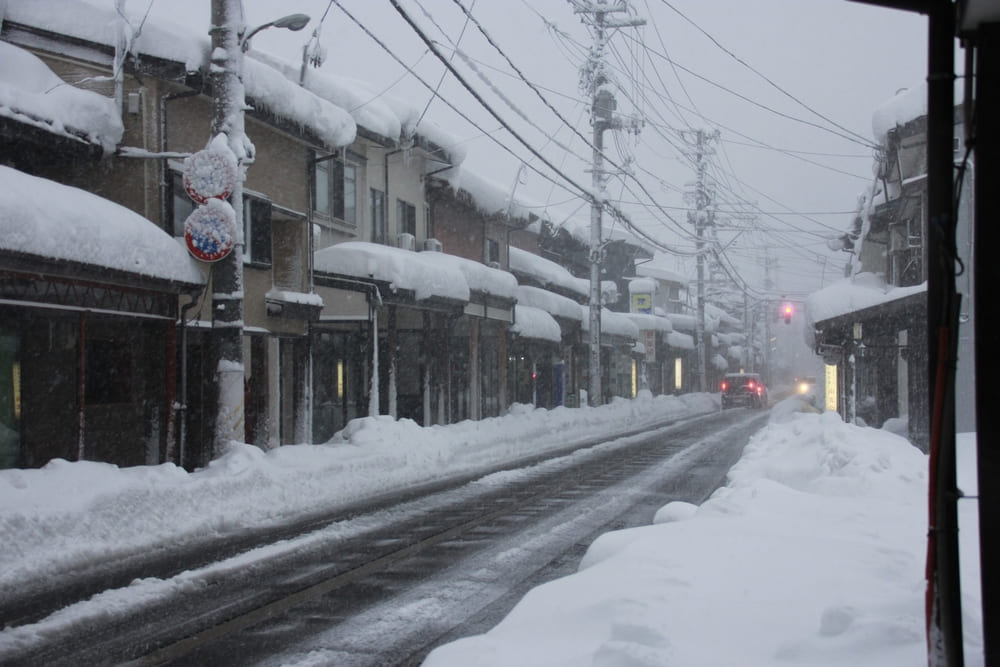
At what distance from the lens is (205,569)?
781 cm

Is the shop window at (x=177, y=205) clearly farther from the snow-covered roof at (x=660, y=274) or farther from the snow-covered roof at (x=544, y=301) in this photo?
the snow-covered roof at (x=660, y=274)

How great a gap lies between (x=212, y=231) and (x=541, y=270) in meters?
25.8

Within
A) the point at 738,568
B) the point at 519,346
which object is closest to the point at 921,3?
the point at 738,568

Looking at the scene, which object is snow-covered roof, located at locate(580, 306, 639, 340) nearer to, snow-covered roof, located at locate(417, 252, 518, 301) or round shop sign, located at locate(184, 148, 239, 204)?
snow-covered roof, located at locate(417, 252, 518, 301)

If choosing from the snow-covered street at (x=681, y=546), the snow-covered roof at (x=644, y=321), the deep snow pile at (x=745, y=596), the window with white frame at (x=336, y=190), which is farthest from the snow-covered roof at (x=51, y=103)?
the snow-covered roof at (x=644, y=321)

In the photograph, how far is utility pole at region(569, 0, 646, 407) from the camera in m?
31.8

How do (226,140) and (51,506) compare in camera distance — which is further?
(226,140)

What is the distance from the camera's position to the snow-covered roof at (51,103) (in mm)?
12234

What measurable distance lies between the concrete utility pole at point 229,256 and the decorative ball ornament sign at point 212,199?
0.17 meters

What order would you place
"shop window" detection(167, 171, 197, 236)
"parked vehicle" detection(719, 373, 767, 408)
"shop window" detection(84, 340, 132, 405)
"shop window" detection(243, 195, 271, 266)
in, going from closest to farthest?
"shop window" detection(84, 340, 132, 405) → "shop window" detection(167, 171, 197, 236) → "shop window" detection(243, 195, 271, 266) → "parked vehicle" detection(719, 373, 767, 408)

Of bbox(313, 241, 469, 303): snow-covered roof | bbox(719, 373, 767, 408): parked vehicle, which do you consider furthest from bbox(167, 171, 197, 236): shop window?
bbox(719, 373, 767, 408): parked vehicle

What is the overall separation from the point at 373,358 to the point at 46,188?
9087 mm

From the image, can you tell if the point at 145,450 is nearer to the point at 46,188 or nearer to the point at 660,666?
the point at 46,188

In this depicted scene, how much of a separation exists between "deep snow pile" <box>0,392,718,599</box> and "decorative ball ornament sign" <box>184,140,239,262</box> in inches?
120
